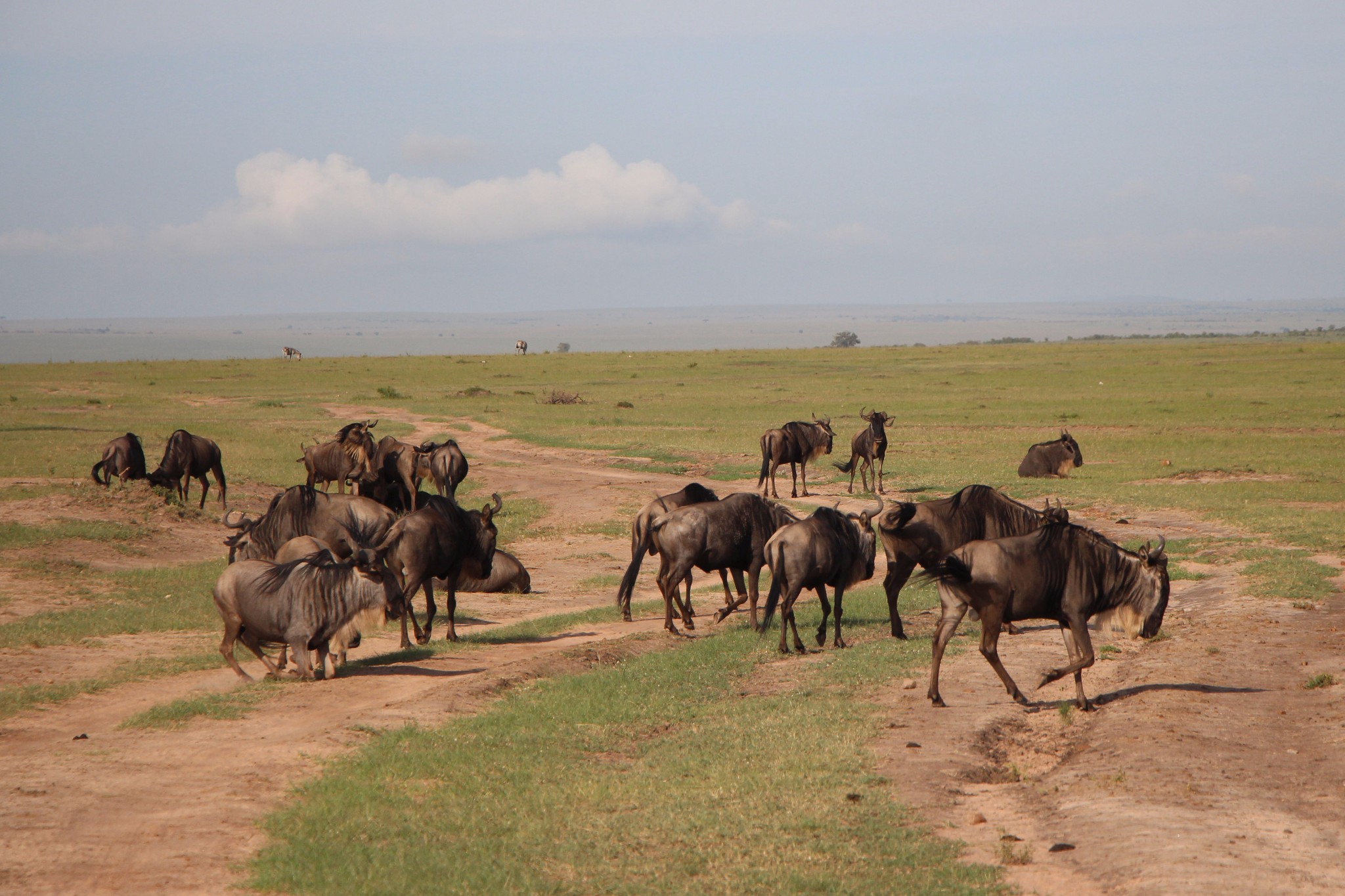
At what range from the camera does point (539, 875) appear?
20.7ft

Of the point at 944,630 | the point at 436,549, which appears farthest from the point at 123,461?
the point at 944,630

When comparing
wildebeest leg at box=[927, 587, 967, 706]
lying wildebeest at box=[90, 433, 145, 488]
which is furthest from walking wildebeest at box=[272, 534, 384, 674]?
lying wildebeest at box=[90, 433, 145, 488]

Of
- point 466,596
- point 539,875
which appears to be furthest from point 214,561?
point 539,875

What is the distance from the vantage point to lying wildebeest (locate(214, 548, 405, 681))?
10.7m

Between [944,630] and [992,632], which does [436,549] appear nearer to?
[944,630]

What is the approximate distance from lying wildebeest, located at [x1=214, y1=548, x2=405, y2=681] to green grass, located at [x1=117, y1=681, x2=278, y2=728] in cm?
56

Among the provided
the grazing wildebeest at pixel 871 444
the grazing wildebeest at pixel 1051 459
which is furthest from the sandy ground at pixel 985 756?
the grazing wildebeest at pixel 1051 459

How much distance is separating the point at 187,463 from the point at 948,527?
50.1ft

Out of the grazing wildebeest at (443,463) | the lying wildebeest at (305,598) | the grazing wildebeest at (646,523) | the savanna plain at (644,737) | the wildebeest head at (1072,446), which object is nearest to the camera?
the savanna plain at (644,737)

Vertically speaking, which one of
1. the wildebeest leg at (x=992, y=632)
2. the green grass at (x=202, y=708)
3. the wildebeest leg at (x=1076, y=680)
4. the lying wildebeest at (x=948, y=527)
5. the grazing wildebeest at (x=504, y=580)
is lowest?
the grazing wildebeest at (x=504, y=580)

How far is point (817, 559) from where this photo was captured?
11.6 m

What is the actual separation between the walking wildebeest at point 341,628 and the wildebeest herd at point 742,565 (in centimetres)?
2

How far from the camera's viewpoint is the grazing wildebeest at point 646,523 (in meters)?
13.6

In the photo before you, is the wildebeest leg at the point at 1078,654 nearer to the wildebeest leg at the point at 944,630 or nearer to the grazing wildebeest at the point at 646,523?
the wildebeest leg at the point at 944,630
